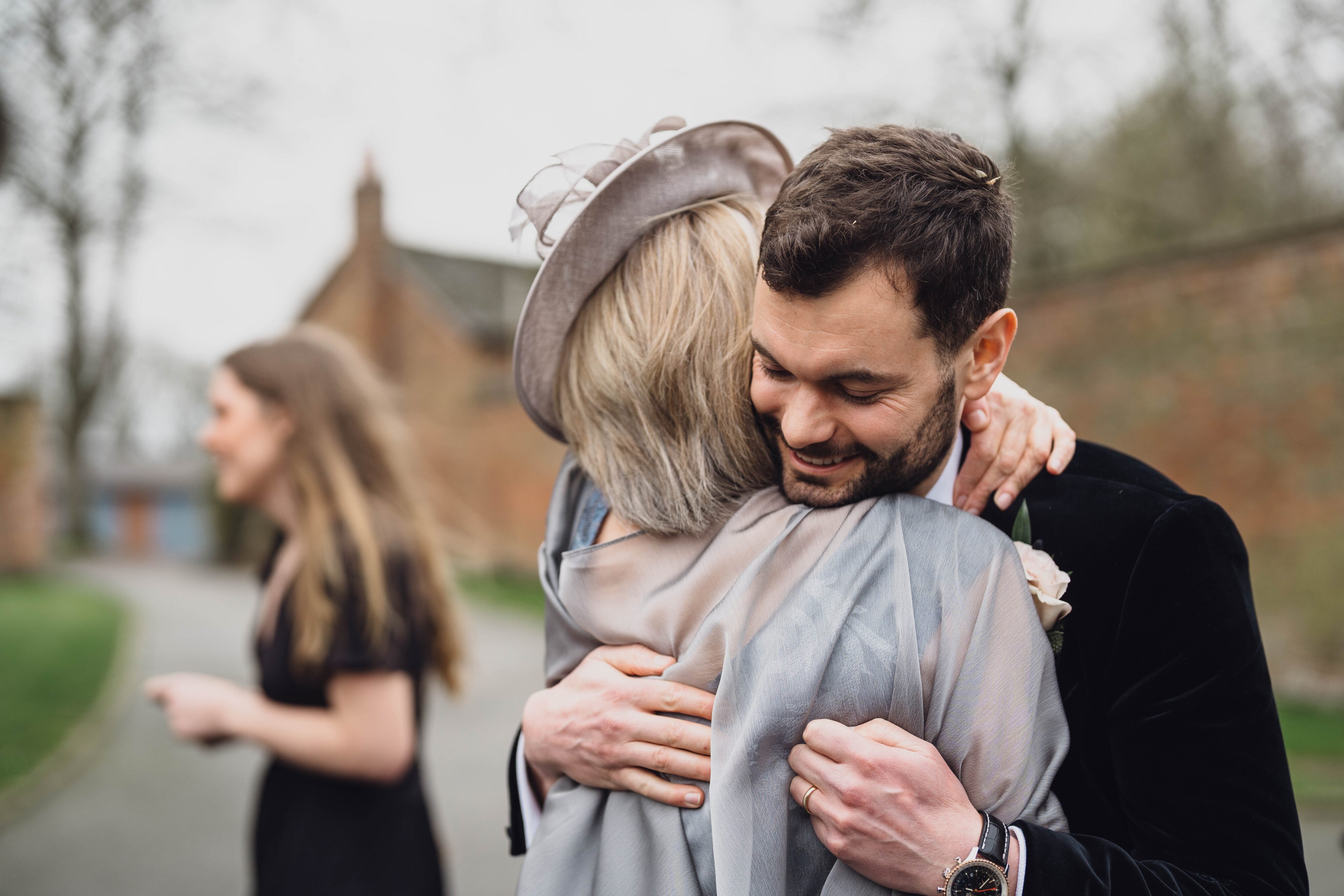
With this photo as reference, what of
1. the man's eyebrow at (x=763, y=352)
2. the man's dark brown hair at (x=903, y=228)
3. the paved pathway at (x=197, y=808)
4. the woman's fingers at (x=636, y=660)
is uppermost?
the man's dark brown hair at (x=903, y=228)

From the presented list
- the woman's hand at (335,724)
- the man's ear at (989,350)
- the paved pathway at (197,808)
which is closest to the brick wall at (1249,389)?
the paved pathway at (197,808)

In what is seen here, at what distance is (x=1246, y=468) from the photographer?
293 inches

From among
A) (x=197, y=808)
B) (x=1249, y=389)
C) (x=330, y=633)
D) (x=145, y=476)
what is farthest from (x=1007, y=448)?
(x=145, y=476)

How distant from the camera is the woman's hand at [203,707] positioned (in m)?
2.74

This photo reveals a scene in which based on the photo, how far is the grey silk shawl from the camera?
4.45 feet

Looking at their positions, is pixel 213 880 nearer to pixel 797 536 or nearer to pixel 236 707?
pixel 236 707

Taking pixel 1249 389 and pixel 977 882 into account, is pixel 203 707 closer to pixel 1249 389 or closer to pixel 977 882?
pixel 977 882

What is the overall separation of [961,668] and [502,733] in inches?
280

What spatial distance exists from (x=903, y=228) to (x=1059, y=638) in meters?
0.69

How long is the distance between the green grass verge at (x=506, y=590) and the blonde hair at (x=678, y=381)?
11.5 meters

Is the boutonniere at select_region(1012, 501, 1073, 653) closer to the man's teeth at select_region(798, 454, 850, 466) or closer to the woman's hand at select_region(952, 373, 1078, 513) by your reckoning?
the woman's hand at select_region(952, 373, 1078, 513)

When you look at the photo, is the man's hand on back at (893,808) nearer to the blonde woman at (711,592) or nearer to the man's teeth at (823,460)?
the blonde woman at (711,592)

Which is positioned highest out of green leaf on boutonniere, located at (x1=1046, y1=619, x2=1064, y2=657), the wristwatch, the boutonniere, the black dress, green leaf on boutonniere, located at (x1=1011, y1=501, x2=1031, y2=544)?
green leaf on boutonniere, located at (x1=1011, y1=501, x2=1031, y2=544)

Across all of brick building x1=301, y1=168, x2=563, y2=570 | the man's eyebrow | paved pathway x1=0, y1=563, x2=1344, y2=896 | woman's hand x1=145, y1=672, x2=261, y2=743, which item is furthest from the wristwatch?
brick building x1=301, y1=168, x2=563, y2=570
